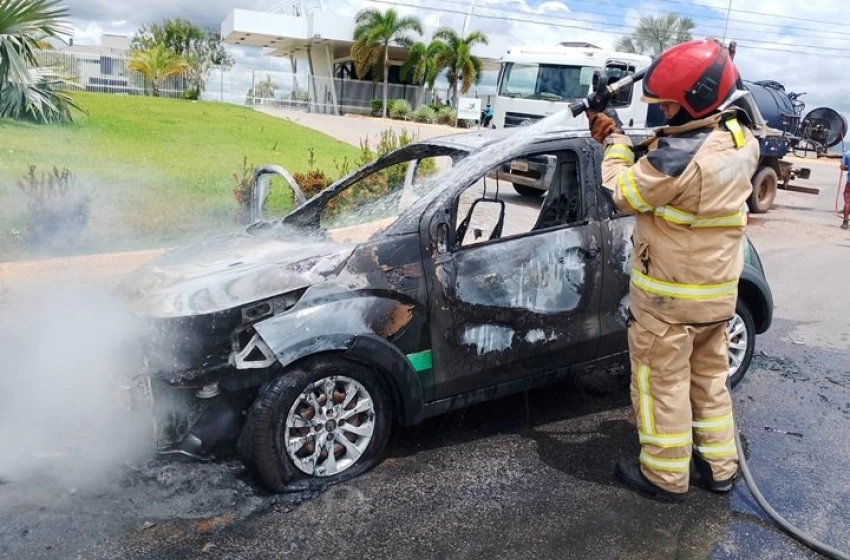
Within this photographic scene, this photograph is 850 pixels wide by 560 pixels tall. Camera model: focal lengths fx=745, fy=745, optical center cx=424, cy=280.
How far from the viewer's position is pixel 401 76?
4084 centimetres

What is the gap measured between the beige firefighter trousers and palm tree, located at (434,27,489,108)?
36.9m

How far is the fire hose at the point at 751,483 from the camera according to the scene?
3.19m

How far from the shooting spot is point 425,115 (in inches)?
1446

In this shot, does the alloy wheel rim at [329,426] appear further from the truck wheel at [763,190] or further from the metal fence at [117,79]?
the metal fence at [117,79]

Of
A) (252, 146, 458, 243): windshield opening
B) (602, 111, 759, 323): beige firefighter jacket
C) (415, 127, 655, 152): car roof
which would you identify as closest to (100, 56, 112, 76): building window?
(252, 146, 458, 243): windshield opening

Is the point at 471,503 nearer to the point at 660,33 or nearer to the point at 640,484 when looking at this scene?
the point at 640,484

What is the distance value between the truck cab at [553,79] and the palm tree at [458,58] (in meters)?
23.6

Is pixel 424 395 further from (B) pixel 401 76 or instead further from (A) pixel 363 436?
(B) pixel 401 76

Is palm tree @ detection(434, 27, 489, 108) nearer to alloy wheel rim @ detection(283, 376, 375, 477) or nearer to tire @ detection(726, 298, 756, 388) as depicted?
tire @ detection(726, 298, 756, 388)

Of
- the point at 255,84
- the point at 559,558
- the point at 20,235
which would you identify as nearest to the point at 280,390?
the point at 559,558

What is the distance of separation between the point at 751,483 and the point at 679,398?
21.8 inches

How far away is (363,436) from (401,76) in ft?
128

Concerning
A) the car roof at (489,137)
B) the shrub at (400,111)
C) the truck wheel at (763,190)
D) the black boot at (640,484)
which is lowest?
the black boot at (640,484)

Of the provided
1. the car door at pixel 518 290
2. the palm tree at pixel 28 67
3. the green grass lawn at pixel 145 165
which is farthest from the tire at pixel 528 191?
the palm tree at pixel 28 67
